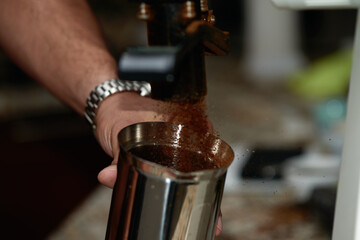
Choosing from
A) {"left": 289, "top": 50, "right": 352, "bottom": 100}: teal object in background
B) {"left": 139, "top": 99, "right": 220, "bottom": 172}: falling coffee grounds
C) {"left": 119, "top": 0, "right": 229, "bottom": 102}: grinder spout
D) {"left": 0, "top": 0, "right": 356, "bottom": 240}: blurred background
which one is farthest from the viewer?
{"left": 289, "top": 50, "right": 352, "bottom": 100}: teal object in background

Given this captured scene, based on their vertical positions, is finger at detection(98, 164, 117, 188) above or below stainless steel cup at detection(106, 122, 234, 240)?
below

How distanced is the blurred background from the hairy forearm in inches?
3.5

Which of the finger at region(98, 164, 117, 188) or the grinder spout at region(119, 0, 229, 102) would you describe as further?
the finger at region(98, 164, 117, 188)

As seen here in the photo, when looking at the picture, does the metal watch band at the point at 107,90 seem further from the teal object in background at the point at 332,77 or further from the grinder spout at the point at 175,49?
the teal object in background at the point at 332,77

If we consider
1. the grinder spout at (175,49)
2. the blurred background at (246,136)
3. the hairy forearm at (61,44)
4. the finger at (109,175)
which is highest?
the grinder spout at (175,49)

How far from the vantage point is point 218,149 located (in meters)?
0.44

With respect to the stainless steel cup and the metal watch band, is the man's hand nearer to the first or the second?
the metal watch band

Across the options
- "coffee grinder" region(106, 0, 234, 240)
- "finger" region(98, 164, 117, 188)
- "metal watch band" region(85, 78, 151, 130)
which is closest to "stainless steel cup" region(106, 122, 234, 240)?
"coffee grinder" region(106, 0, 234, 240)

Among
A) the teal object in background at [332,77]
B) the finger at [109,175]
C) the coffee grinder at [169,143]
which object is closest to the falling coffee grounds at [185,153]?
the coffee grinder at [169,143]

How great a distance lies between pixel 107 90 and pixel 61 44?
0.18 metres

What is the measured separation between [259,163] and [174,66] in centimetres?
101

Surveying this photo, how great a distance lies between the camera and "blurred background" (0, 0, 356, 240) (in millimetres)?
1076

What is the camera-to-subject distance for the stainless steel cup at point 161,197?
39 centimetres

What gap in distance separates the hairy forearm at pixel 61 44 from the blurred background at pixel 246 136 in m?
0.09
